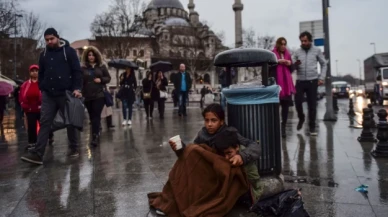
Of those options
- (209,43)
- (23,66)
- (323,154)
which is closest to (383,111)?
(323,154)

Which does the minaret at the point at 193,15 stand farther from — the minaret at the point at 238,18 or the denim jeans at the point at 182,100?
the denim jeans at the point at 182,100

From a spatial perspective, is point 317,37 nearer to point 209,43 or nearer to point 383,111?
point 383,111

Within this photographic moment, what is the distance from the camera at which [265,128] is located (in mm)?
3879

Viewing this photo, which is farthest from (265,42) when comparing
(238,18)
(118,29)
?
(118,29)

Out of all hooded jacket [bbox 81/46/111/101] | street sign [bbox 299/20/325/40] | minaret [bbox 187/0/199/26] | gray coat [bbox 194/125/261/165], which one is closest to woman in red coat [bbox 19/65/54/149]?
hooded jacket [bbox 81/46/111/101]

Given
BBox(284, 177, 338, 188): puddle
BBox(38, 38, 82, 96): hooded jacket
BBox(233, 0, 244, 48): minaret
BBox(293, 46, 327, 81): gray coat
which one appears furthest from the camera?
BBox(233, 0, 244, 48): minaret

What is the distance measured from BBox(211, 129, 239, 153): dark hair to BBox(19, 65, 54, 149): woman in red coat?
5102 millimetres

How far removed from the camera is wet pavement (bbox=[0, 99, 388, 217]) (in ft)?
12.0

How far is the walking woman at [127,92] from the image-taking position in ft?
38.2

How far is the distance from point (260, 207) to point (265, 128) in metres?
0.84

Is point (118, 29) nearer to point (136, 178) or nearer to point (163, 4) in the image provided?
point (136, 178)

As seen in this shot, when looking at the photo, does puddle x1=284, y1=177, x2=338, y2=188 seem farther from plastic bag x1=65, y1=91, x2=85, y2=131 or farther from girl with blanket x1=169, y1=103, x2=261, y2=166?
plastic bag x1=65, y1=91, x2=85, y2=131

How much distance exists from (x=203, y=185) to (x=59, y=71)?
360cm

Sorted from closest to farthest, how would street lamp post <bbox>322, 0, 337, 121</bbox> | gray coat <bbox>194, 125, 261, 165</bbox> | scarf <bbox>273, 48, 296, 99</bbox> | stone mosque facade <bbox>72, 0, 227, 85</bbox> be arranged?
1. gray coat <bbox>194, 125, 261, 165</bbox>
2. scarf <bbox>273, 48, 296, 99</bbox>
3. street lamp post <bbox>322, 0, 337, 121</bbox>
4. stone mosque facade <bbox>72, 0, 227, 85</bbox>
